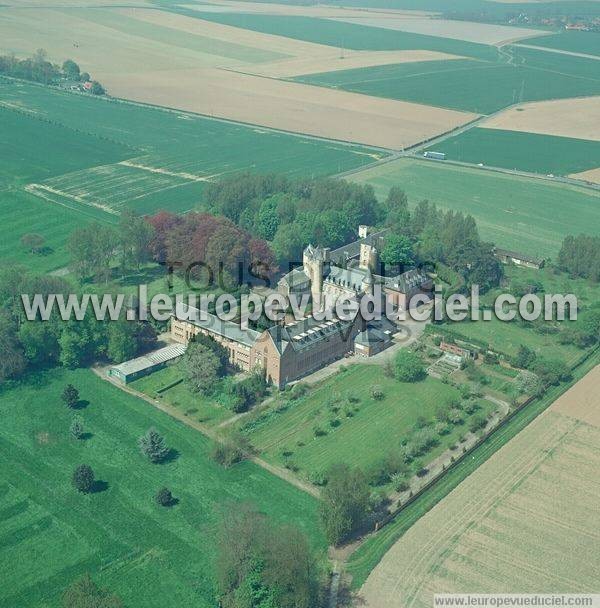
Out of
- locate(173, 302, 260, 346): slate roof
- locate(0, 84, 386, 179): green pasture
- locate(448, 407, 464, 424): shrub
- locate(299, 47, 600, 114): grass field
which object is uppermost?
locate(299, 47, 600, 114): grass field

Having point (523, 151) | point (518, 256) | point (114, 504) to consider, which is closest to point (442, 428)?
point (114, 504)

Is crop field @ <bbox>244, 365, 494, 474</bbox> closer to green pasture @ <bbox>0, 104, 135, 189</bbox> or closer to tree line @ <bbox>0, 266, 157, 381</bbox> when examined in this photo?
tree line @ <bbox>0, 266, 157, 381</bbox>

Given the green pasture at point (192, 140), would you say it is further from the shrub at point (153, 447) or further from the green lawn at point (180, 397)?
the shrub at point (153, 447)

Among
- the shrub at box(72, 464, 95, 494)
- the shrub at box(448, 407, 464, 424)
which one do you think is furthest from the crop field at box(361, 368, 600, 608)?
the shrub at box(72, 464, 95, 494)

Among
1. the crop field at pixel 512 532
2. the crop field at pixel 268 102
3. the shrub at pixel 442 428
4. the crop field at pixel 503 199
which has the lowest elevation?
the crop field at pixel 512 532

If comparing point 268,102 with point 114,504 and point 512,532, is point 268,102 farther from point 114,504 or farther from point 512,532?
point 512,532

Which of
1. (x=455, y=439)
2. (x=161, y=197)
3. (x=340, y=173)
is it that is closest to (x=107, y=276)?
(x=161, y=197)

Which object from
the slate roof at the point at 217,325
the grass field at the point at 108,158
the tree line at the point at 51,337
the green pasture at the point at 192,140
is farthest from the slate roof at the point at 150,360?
the green pasture at the point at 192,140
